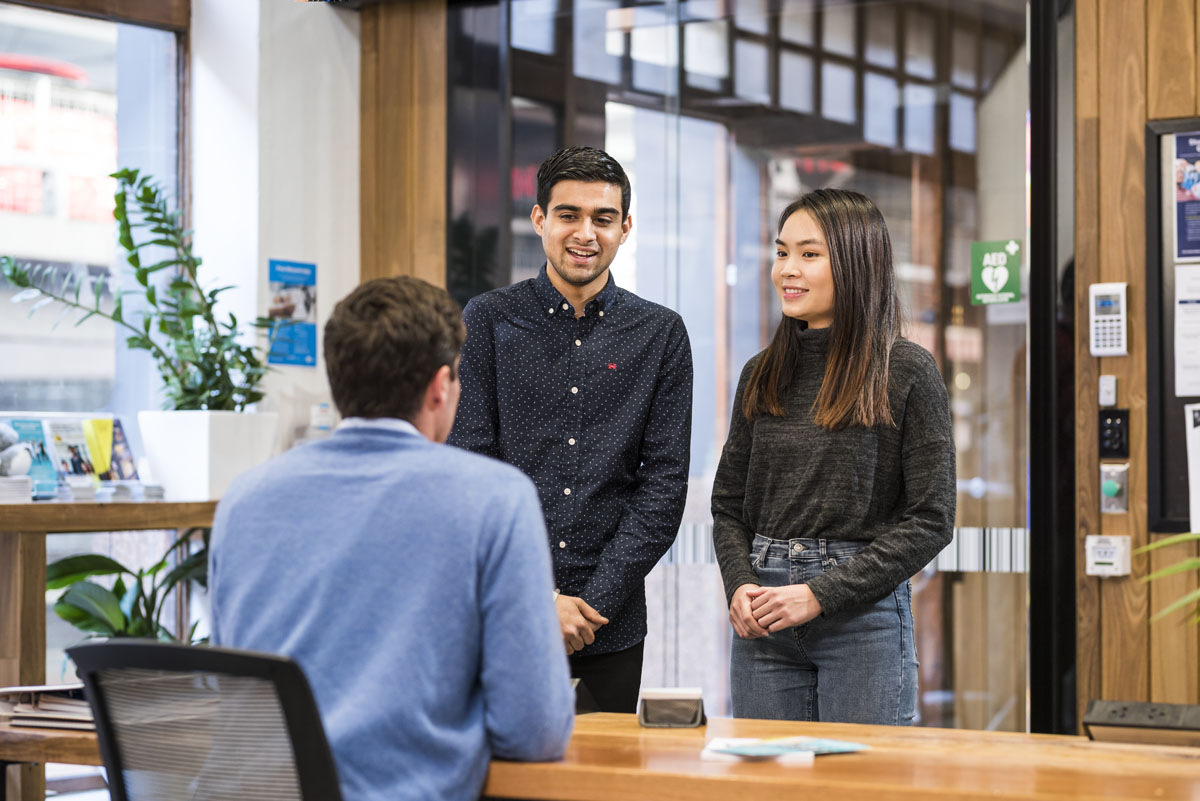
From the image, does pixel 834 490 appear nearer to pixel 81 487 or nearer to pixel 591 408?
pixel 591 408

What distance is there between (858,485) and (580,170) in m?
0.79

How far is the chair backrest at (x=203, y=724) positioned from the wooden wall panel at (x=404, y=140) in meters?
2.97

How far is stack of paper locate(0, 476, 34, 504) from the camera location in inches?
130

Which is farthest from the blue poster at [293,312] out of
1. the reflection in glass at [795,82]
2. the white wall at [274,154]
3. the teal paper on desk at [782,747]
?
the teal paper on desk at [782,747]

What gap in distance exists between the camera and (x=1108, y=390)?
3393 millimetres

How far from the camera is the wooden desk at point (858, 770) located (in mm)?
1359

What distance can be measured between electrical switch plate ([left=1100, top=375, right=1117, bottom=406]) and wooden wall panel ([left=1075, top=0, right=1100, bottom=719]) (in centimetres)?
3

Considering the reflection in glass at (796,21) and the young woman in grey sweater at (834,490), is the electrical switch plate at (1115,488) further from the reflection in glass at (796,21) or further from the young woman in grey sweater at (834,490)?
the reflection in glass at (796,21)

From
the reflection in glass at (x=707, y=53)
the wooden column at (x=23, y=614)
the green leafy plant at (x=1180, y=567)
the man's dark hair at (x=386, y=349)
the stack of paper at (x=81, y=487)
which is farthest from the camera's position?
the reflection in glass at (x=707, y=53)

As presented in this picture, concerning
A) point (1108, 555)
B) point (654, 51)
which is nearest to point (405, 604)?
point (1108, 555)

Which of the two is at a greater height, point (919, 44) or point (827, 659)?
point (919, 44)

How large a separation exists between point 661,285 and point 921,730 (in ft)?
8.27

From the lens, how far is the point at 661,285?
163 inches

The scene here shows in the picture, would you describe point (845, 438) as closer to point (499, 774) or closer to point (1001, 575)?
point (499, 774)
